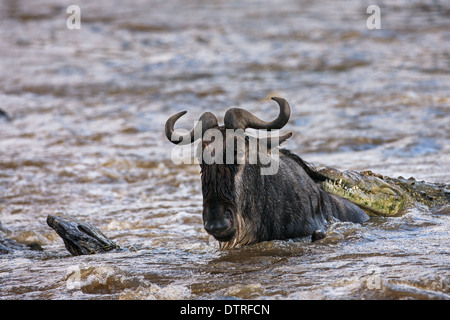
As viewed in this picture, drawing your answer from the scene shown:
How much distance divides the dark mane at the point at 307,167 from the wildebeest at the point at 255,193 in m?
0.01

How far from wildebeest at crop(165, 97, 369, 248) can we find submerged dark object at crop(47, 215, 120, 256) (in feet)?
4.67

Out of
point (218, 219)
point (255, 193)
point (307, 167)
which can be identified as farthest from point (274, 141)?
point (307, 167)

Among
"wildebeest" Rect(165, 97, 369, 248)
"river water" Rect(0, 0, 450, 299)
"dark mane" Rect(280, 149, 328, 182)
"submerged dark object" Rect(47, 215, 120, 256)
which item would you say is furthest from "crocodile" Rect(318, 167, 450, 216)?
"submerged dark object" Rect(47, 215, 120, 256)

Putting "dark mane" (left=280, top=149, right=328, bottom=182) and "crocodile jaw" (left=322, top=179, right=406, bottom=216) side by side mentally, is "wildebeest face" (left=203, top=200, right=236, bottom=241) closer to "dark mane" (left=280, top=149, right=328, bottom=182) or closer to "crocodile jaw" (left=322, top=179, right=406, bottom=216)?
"dark mane" (left=280, top=149, right=328, bottom=182)

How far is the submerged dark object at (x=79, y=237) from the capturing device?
26.6 ft

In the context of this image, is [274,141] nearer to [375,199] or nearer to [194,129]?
[194,129]

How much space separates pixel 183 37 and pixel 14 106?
34.5 ft

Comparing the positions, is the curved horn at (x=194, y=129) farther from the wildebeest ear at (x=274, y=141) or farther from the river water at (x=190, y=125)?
the river water at (x=190, y=125)

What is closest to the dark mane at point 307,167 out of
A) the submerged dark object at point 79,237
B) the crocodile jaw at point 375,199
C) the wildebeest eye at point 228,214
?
the crocodile jaw at point 375,199

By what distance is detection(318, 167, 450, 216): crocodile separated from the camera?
29.7 feet

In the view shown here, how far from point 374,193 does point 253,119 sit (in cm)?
256

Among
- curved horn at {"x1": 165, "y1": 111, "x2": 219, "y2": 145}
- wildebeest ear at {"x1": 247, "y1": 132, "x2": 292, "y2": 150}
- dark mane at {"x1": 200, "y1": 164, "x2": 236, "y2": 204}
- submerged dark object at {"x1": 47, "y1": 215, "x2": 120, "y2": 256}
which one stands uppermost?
curved horn at {"x1": 165, "y1": 111, "x2": 219, "y2": 145}

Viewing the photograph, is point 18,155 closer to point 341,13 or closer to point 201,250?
point 201,250

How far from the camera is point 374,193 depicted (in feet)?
30.3
